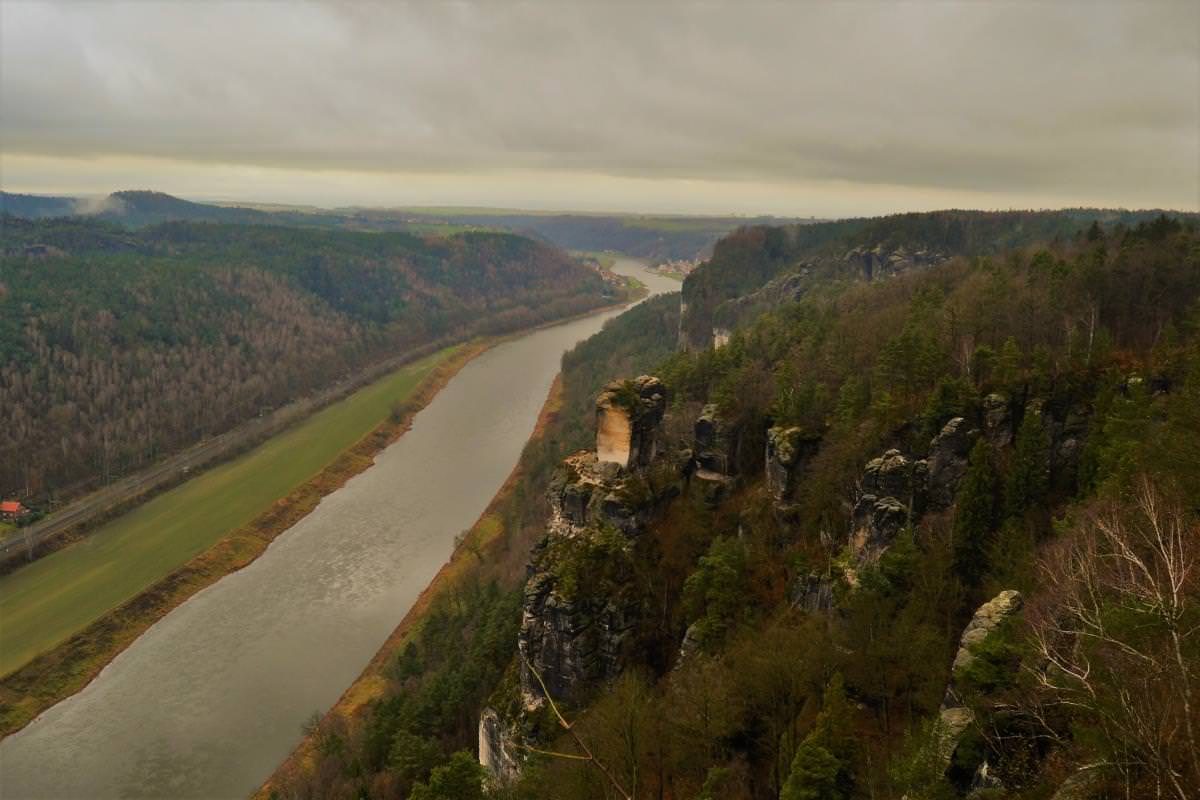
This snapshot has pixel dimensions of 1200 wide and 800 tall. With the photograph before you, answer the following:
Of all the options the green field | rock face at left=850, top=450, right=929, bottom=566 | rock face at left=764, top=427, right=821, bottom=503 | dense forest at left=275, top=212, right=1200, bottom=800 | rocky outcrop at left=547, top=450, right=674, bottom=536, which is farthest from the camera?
the green field

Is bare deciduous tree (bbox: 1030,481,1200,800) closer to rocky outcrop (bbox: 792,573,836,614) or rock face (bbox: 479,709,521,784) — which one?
rocky outcrop (bbox: 792,573,836,614)

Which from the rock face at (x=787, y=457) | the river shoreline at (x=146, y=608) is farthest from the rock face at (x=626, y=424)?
the river shoreline at (x=146, y=608)

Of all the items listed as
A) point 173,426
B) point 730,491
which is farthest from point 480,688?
point 173,426

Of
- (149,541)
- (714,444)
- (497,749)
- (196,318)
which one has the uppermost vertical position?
(714,444)

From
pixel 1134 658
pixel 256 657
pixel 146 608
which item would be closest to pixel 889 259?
pixel 256 657

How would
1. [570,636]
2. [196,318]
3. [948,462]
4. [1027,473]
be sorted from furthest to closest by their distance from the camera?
1. [196,318]
2. [570,636]
3. [948,462]
4. [1027,473]

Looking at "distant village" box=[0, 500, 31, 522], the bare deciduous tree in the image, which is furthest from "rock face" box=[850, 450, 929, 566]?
"distant village" box=[0, 500, 31, 522]

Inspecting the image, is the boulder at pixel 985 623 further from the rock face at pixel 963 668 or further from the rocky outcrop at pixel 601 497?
the rocky outcrop at pixel 601 497

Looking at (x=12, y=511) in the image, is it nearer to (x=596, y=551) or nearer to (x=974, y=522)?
(x=596, y=551)
